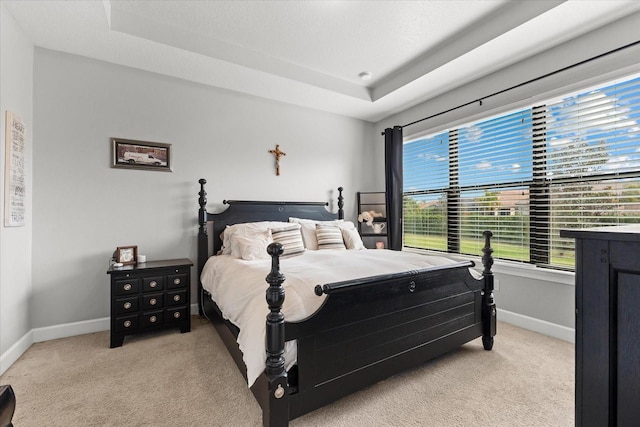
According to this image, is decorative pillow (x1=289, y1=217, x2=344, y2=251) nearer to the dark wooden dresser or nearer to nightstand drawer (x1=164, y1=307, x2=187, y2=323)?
nightstand drawer (x1=164, y1=307, x2=187, y2=323)

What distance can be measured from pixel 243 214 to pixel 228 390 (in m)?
2.02

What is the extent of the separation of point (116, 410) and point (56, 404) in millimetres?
395

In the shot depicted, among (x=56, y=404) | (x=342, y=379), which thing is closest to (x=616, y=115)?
(x=342, y=379)

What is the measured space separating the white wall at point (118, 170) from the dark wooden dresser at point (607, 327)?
3.29m

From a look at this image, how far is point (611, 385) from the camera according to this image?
0.84m

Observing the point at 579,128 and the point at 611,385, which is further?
the point at 579,128

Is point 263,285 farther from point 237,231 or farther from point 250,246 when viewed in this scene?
point 237,231

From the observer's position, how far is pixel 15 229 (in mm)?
2352

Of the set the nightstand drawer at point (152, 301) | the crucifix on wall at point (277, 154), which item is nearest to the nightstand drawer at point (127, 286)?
the nightstand drawer at point (152, 301)

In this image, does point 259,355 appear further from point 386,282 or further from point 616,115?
point 616,115

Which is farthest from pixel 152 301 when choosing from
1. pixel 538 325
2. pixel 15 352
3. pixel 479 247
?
pixel 538 325

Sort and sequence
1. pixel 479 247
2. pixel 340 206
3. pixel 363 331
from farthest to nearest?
pixel 340 206 < pixel 479 247 < pixel 363 331

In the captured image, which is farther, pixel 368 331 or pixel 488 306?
pixel 488 306

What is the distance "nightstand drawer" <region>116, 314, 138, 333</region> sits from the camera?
2537 mm
